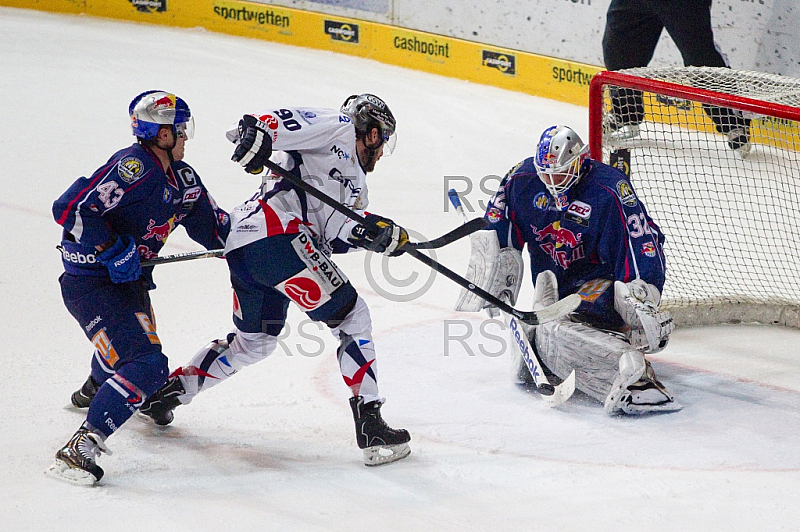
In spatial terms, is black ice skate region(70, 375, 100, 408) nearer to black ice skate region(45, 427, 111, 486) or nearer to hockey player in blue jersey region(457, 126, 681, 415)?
black ice skate region(45, 427, 111, 486)

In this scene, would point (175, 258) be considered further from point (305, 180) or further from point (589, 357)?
point (589, 357)

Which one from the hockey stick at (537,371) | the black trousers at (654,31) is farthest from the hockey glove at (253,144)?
the black trousers at (654,31)

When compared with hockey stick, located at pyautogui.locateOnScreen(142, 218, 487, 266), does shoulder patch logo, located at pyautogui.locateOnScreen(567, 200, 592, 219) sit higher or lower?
higher

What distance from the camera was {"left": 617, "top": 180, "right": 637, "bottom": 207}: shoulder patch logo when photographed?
3580 millimetres

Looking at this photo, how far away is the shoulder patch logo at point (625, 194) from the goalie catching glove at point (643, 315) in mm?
282

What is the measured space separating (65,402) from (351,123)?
56.7 inches

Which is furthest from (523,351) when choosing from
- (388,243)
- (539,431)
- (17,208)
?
(17,208)

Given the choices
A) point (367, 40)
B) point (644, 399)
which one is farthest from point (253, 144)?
point (367, 40)

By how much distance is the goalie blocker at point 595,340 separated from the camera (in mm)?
3430

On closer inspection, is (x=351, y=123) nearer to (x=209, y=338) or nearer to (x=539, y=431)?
(x=539, y=431)

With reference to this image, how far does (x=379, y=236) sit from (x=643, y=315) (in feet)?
3.20

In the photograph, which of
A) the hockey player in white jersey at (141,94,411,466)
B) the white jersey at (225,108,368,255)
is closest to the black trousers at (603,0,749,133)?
the hockey player in white jersey at (141,94,411,466)

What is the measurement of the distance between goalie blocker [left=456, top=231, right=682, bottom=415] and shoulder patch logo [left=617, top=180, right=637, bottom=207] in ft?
0.97

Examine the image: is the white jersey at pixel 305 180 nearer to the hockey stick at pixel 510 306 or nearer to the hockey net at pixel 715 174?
the hockey stick at pixel 510 306
